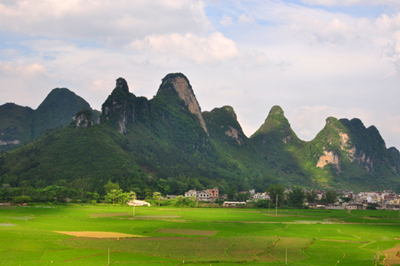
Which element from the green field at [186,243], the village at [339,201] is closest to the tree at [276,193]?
the village at [339,201]

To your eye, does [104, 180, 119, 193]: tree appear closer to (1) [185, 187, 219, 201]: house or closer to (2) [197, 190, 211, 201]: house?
(1) [185, 187, 219, 201]: house

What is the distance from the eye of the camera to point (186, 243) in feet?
146

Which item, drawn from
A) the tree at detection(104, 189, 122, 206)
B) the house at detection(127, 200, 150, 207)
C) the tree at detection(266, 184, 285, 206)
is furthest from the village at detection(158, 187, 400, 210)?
the tree at detection(104, 189, 122, 206)

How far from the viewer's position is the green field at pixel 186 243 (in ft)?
120

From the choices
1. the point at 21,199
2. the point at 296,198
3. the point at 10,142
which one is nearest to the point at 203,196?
the point at 296,198

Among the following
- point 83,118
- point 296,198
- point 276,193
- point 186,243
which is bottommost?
point 186,243

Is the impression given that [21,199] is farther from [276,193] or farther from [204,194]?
[276,193]

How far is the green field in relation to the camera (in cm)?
3669

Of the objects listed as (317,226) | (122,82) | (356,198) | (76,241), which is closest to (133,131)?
(122,82)

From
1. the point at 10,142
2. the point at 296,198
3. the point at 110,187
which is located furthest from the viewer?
the point at 10,142

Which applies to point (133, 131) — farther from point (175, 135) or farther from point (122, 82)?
point (175, 135)

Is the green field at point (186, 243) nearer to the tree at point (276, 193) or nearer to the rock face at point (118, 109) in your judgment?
the tree at point (276, 193)

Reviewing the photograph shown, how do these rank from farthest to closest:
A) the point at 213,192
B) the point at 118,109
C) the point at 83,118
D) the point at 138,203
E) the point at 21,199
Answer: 1. the point at 118,109
2. the point at 83,118
3. the point at 213,192
4. the point at 138,203
5. the point at 21,199

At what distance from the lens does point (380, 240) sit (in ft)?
170
